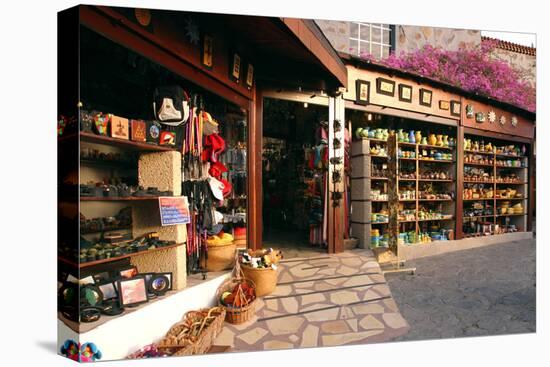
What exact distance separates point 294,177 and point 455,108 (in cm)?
213

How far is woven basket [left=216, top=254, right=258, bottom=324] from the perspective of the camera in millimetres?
3051

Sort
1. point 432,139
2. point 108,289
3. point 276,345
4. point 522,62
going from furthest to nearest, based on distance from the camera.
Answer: point 432,139
point 522,62
point 276,345
point 108,289

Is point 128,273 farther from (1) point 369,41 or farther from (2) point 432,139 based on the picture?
(2) point 432,139

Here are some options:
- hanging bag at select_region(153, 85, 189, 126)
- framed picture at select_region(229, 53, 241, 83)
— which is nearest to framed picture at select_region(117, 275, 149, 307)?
hanging bag at select_region(153, 85, 189, 126)

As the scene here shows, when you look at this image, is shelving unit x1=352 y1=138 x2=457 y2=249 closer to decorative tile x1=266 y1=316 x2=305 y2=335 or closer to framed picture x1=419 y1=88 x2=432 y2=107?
framed picture x1=419 y1=88 x2=432 y2=107

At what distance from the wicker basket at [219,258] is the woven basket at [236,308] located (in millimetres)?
146

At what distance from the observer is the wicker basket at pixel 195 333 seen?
8.59ft

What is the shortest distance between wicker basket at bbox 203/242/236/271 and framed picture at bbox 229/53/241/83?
1.66 metres

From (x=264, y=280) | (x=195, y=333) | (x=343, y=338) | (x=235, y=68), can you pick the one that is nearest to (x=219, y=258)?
(x=264, y=280)

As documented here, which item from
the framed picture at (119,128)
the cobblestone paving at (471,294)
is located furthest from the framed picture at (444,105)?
the framed picture at (119,128)

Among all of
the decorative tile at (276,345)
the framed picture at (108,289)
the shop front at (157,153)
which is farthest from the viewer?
the decorative tile at (276,345)

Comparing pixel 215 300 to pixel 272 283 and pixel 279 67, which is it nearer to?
pixel 272 283

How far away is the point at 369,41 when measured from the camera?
12.8ft

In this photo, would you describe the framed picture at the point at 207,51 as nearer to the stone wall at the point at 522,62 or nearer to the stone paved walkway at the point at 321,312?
the stone paved walkway at the point at 321,312
